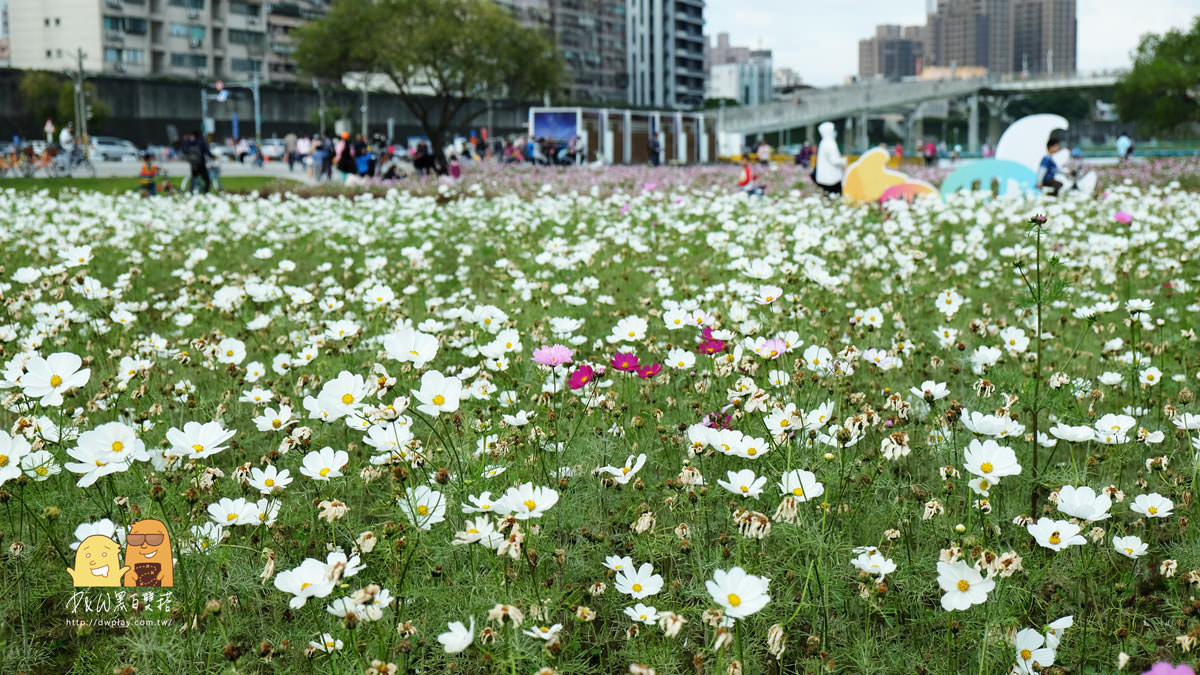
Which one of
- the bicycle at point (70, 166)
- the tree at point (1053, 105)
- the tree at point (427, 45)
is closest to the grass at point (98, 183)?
the bicycle at point (70, 166)

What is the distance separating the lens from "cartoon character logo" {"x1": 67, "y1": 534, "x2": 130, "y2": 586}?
2193 mm

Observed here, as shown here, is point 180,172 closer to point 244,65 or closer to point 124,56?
point 124,56

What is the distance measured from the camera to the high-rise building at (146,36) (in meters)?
69.2

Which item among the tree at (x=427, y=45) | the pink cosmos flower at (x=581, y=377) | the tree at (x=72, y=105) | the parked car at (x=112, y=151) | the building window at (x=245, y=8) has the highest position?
the building window at (x=245, y=8)

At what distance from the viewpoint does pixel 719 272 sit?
6.64m

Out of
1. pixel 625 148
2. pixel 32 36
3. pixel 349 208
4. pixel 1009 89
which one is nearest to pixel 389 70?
pixel 625 148

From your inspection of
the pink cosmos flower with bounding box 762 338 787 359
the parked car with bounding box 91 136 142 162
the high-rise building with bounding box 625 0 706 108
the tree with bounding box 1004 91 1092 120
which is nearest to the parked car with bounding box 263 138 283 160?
the parked car with bounding box 91 136 142 162

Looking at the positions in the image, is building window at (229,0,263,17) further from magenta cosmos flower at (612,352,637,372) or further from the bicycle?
magenta cosmos flower at (612,352,637,372)

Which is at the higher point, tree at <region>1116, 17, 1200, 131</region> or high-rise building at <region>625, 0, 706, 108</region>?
high-rise building at <region>625, 0, 706, 108</region>

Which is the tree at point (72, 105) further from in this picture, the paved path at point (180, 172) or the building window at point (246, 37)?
the building window at point (246, 37)

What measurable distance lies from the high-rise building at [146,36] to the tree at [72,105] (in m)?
9.67

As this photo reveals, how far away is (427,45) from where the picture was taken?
28094mm

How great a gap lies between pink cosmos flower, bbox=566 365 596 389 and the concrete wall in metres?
52.1

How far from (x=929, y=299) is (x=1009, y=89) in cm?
8779
